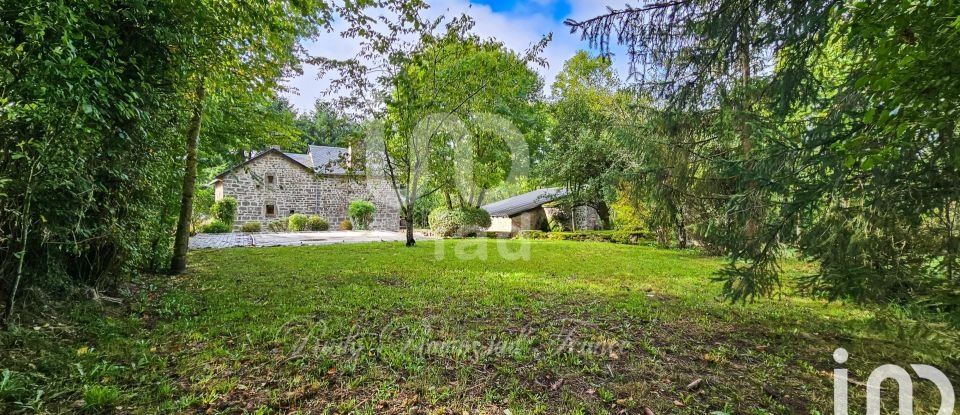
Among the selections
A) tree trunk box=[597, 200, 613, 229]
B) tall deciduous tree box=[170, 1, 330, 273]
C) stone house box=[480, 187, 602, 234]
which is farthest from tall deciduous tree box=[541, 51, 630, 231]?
tall deciduous tree box=[170, 1, 330, 273]

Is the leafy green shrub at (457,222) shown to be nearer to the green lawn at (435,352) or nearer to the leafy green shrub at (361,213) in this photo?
the leafy green shrub at (361,213)

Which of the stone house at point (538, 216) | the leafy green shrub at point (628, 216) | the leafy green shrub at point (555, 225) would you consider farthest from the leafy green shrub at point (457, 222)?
the leafy green shrub at point (628, 216)

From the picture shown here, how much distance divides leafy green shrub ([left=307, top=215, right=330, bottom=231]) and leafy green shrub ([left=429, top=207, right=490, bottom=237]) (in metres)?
6.58

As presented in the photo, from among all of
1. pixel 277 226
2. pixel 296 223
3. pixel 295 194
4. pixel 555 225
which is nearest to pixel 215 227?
pixel 277 226

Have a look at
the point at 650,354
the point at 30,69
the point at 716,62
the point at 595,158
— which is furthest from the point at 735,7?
the point at 595,158

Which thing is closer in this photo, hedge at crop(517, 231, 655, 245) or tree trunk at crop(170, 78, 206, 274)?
tree trunk at crop(170, 78, 206, 274)

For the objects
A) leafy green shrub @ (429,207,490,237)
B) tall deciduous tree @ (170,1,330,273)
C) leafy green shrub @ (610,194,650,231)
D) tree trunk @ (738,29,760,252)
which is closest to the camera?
tree trunk @ (738,29,760,252)

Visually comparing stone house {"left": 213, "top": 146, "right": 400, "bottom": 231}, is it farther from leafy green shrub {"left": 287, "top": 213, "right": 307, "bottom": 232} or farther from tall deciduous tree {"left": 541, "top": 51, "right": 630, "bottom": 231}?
tall deciduous tree {"left": 541, "top": 51, "right": 630, "bottom": 231}

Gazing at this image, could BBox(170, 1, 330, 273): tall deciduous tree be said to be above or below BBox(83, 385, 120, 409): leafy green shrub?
above

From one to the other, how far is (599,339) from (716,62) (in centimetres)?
271

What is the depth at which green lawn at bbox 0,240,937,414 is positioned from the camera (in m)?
1.93

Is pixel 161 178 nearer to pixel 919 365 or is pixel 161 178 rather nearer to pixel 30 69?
pixel 30 69

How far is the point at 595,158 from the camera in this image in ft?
43.7

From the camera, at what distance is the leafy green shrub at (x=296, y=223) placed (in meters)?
17.7
